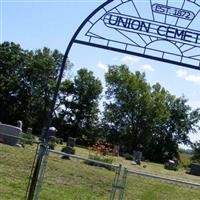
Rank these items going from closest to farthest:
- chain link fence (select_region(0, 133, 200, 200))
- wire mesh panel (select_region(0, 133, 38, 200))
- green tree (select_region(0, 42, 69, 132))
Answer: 1. wire mesh panel (select_region(0, 133, 38, 200))
2. chain link fence (select_region(0, 133, 200, 200))
3. green tree (select_region(0, 42, 69, 132))

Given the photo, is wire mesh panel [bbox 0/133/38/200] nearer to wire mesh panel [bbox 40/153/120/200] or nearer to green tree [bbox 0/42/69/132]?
wire mesh panel [bbox 40/153/120/200]

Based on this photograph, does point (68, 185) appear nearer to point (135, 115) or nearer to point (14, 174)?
point (14, 174)

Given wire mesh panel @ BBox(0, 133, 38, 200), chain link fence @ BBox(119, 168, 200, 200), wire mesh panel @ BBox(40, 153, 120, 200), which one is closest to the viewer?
wire mesh panel @ BBox(0, 133, 38, 200)

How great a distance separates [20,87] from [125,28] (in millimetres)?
66409

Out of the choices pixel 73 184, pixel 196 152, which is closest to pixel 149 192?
pixel 73 184

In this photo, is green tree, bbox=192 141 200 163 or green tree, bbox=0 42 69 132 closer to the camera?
green tree, bbox=0 42 69 132

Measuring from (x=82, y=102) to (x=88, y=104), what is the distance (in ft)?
3.60

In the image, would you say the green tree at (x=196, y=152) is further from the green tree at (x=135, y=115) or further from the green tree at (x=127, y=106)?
the green tree at (x=127, y=106)

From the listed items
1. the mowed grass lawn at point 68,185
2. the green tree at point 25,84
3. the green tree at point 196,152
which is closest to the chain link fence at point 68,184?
the mowed grass lawn at point 68,185

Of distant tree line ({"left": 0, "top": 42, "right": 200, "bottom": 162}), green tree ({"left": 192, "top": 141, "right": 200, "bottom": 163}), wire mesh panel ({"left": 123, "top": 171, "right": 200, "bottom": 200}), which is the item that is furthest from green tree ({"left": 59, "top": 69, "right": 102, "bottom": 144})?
wire mesh panel ({"left": 123, "top": 171, "right": 200, "bottom": 200})

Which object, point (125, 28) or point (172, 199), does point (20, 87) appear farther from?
point (125, 28)

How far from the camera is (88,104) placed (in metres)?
76.8

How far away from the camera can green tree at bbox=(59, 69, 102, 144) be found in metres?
74.9

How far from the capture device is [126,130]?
240 feet
